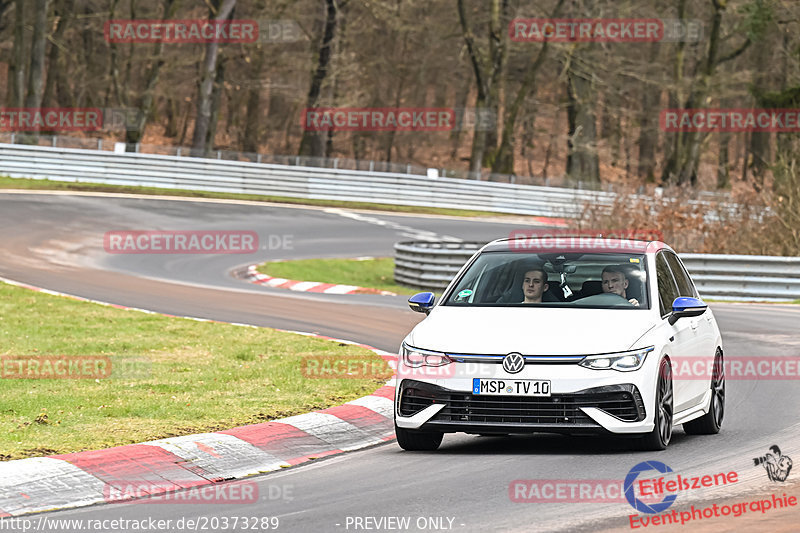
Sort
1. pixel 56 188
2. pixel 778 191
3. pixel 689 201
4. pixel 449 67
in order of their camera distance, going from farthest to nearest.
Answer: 1. pixel 449 67
2. pixel 56 188
3. pixel 689 201
4. pixel 778 191

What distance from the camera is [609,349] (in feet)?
28.6

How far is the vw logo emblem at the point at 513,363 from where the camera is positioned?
28.2 ft

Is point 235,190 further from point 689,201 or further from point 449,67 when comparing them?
point 449,67

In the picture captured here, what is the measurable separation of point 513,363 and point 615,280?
5.44 ft

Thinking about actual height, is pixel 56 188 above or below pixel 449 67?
below

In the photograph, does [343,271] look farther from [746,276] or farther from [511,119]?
[511,119]

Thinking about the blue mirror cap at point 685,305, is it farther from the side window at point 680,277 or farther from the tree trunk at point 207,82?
the tree trunk at point 207,82

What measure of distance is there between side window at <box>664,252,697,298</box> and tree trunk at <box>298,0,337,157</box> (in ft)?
141

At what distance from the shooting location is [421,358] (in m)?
8.95

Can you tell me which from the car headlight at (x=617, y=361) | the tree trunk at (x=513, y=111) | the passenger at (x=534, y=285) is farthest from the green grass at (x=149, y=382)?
the tree trunk at (x=513, y=111)

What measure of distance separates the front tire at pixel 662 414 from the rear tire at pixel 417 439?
4.62 ft

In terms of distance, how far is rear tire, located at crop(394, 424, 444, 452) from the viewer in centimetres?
916

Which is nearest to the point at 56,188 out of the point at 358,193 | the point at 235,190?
the point at 235,190

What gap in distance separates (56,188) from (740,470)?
36.0 meters
